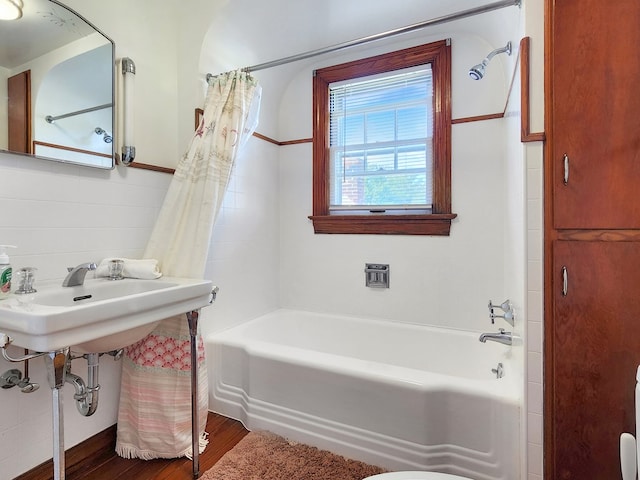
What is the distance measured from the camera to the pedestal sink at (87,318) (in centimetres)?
88

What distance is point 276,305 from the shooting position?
2.54 meters

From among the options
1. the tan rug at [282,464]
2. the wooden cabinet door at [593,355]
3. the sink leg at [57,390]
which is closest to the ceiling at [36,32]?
the sink leg at [57,390]

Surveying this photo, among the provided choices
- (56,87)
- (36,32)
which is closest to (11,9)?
(36,32)

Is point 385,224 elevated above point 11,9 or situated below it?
below

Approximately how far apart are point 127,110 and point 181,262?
776 millimetres

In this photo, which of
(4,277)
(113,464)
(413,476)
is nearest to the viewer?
(413,476)

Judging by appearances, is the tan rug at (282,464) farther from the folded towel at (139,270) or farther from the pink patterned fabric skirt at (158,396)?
the folded towel at (139,270)

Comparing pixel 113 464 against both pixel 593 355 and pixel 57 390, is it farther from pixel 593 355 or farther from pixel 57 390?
pixel 593 355

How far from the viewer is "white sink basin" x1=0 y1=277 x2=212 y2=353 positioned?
34.3 inches

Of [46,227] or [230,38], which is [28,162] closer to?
[46,227]

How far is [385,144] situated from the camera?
2.27 m

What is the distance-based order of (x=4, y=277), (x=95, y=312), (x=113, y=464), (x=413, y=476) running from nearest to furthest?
(x=413, y=476) < (x=95, y=312) < (x=4, y=277) < (x=113, y=464)

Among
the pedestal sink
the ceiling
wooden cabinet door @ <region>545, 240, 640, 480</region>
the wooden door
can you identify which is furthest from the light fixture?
wooden cabinet door @ <region>545, 240, 640, 480</region>

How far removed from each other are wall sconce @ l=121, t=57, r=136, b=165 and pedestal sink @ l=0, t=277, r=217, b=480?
0.61 meters
